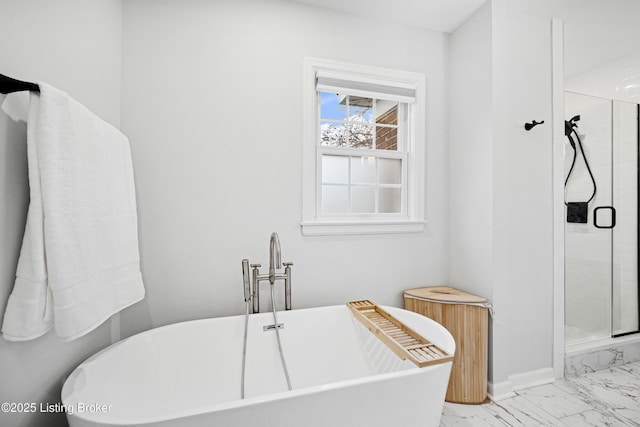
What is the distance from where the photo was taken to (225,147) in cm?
190

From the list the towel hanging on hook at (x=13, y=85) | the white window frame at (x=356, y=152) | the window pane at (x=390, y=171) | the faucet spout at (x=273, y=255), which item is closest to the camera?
the towel hanging on hook at (x=13, y=85)

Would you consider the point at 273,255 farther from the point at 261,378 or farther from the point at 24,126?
the point at 24,126

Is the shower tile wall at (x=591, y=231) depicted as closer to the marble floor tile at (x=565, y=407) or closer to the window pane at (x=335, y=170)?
the marble floor tile at (x=565, y=407)

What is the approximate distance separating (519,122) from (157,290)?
272 cm

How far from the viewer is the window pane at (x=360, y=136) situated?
7.48 feet

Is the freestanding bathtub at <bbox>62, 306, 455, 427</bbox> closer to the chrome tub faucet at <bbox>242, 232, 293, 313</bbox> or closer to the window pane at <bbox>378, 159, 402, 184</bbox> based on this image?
the chrome tub faucet at <bbox>242, 232, 293, 313</bbox>

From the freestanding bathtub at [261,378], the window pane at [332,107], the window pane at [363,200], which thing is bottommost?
the freestanding bathtub at [261,378]

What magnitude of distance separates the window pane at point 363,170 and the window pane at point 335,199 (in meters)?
0.13

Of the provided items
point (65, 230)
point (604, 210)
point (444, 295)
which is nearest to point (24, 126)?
point (65, 230)

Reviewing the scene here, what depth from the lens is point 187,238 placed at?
1.83 meters

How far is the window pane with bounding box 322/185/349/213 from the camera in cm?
220

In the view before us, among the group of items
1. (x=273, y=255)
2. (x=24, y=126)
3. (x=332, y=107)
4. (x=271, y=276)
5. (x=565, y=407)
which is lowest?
(x=565, y=407)

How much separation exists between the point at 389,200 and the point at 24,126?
2.14 metres

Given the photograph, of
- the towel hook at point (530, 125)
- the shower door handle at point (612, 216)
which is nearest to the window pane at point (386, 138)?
the towel hook at point (530, 125)
